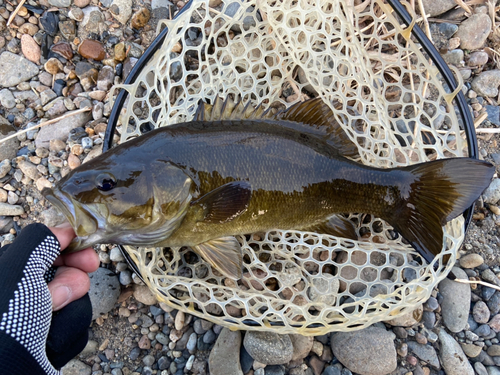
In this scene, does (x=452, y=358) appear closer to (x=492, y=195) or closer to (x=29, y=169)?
(x=492, y=195)

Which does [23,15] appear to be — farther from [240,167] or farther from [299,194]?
[299,194]

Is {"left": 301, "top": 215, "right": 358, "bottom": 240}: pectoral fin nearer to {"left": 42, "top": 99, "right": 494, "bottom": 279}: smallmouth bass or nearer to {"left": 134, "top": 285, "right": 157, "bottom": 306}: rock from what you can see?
{"left": 42, "top": 99, "right": 494, "bottom": 279}: smallmouth bass

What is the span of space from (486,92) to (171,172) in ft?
11.9

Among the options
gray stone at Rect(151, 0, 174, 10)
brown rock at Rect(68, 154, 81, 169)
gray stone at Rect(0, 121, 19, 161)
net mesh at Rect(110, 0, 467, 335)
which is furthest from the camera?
gray stone at Rect(151, 0, 174, 10)

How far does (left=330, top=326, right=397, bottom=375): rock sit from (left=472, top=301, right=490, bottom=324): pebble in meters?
0.87

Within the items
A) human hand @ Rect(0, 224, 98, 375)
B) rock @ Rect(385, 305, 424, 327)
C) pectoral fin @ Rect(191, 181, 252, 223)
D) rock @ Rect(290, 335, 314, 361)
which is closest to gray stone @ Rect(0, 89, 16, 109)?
human hand @ Rect(0, 224, 98, 375)

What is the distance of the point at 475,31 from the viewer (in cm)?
371

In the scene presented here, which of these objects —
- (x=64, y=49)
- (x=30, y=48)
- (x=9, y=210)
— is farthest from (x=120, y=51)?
(x=9, y=210)

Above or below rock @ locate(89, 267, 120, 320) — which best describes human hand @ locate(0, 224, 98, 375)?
above

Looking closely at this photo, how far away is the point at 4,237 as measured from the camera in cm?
322

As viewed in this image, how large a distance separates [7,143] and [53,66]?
0.95m

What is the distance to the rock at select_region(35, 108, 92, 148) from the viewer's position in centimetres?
347

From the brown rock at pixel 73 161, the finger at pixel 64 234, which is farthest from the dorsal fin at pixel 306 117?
the brown rock at pixel 73 161

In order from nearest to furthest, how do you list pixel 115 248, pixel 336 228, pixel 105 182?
pixel 105 182 → pixel 336 228 → pixel 115 248
